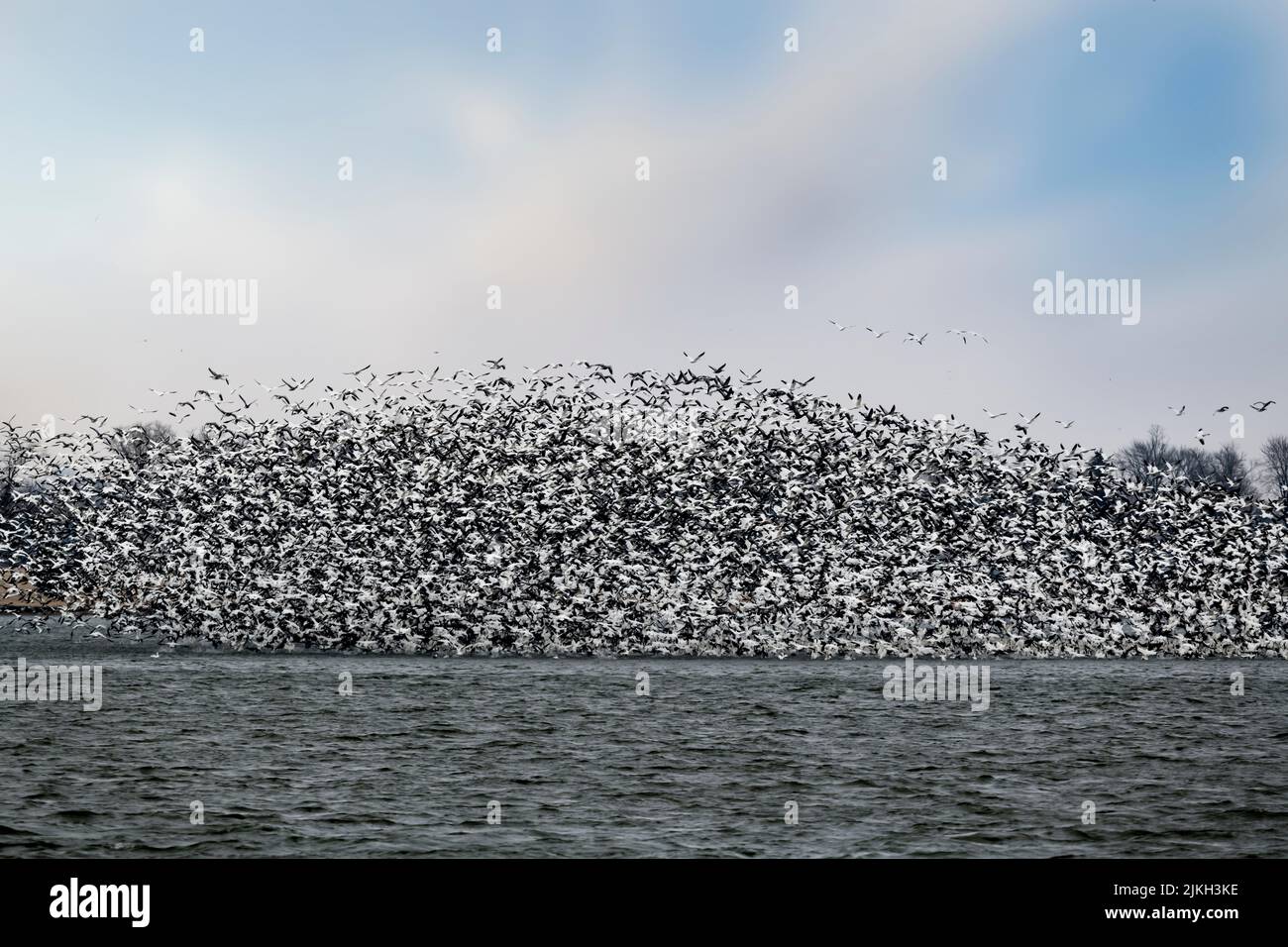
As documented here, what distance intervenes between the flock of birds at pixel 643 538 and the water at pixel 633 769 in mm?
12317

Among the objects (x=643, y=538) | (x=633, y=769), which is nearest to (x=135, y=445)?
(x=643, y=538)

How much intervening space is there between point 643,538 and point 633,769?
119 feet

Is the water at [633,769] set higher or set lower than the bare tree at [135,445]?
lower

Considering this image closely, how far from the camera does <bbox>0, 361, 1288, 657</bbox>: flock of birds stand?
61094mm

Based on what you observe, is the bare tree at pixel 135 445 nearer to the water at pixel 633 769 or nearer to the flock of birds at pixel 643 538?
the flock of birds at pixel 643 538

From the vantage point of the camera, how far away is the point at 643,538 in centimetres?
6406

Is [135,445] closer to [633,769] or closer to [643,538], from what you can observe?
[643,538]

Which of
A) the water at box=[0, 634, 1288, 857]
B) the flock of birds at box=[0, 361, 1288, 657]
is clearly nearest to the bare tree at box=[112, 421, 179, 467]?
the flock of birds at box=[0, 361, 1288, 657]

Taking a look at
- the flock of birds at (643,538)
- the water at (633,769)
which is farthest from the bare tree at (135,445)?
the water at (633,769)

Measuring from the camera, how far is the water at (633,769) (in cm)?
2078

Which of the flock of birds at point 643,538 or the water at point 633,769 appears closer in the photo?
the water at point 633,769

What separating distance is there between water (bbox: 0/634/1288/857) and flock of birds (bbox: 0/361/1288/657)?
12317 mm
